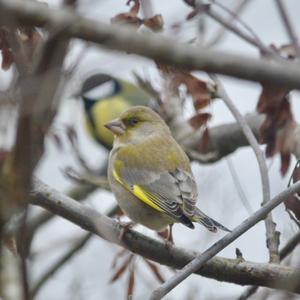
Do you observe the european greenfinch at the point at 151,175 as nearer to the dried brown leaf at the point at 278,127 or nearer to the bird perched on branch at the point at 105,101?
the dried brown leaf at the point at 278,127

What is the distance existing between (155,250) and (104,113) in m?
7.19

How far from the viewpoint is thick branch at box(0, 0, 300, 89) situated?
1138 mm

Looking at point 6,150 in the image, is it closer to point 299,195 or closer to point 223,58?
point 299,195

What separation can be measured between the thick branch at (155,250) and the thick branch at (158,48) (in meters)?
1.59

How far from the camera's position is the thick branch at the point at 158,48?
1.14m

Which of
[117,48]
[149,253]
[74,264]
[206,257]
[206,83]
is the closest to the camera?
[117,48]

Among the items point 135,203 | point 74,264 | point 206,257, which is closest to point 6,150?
point 206,257

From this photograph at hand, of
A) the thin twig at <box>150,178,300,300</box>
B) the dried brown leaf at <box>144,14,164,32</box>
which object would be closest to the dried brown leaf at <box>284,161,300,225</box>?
the thin twig at <box>150,178,300,300</box>

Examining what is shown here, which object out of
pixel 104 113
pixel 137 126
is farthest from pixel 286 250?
pixel 104 113

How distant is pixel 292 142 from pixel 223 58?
7.33 ft

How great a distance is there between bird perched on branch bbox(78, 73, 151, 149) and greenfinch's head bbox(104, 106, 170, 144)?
4.99 metres

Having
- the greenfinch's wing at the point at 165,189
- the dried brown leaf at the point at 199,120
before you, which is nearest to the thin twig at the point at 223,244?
the dried brown leaf at the point at 199,120

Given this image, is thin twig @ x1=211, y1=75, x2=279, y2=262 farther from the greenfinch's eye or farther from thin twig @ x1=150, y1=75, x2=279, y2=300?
the greenfinch's eye

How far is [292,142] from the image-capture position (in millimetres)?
3336
